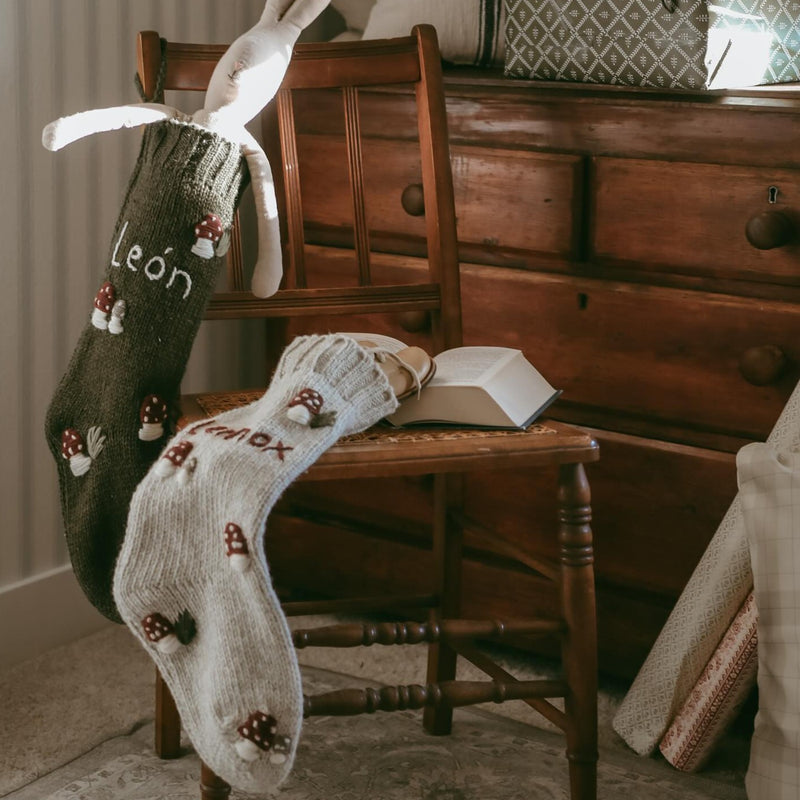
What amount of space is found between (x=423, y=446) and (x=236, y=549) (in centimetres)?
22

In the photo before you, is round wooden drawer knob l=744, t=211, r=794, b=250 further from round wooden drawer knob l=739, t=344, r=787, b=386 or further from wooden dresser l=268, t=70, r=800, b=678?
round wooden drawer knob l=739, t=344, r=787, b=386

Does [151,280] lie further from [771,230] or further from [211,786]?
[771,230]

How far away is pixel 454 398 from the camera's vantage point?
45.1 inches

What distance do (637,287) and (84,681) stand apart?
0.92m

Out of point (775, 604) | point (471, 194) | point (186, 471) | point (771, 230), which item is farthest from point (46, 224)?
point (775, 604)

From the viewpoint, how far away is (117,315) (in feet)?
3.87

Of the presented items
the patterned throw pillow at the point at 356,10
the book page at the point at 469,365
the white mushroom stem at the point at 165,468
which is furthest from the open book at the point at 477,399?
the patterned throw pillow at the point at 356,10

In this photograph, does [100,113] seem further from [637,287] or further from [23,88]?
[637,287]

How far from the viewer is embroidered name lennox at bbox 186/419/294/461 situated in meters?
1.00

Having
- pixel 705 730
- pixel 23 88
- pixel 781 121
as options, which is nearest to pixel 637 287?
pixel 781 121

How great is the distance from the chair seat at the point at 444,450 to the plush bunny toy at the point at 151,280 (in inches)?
3.0

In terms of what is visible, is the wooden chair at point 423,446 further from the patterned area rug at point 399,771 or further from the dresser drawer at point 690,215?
the dresser drawer at point 690,215

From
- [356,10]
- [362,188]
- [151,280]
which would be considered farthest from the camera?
[356,10]

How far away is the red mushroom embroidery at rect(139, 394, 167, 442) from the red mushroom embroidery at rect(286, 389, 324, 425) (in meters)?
0.22
